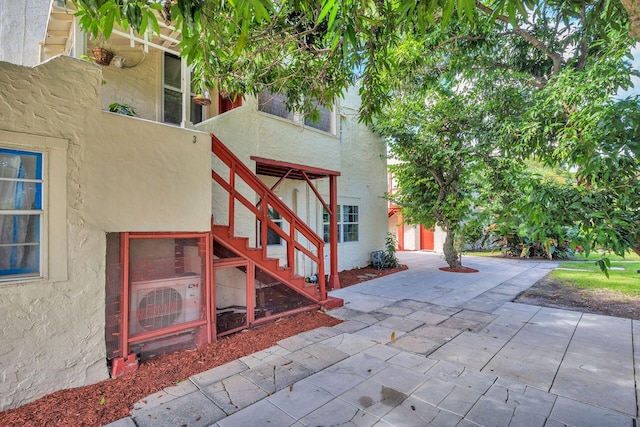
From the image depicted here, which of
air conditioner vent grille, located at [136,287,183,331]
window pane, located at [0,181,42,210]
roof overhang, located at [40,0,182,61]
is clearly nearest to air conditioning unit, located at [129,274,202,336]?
air conditioner vent grille, located at [136,287,183,331]

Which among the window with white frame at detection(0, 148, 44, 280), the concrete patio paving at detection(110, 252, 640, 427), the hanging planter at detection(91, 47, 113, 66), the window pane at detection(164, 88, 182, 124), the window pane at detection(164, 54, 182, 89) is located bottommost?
the concrete patio paving at detection(110, 252, 640, 427)

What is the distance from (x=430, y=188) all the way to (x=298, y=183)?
15.6 ft

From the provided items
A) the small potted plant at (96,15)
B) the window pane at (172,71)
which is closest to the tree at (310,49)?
the small potted plant at (96,15)

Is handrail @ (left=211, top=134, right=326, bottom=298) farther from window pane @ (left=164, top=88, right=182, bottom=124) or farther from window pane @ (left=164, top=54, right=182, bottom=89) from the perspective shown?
window pane @ (left=164, top=54, right=182, bottom=89)

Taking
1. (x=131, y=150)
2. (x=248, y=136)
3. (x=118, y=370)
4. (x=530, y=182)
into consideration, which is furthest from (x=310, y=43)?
(x=118, y=370)

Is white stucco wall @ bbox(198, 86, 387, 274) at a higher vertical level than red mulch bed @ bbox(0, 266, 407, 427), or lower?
higher

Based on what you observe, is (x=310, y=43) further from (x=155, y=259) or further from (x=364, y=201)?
(x=364, y=201)

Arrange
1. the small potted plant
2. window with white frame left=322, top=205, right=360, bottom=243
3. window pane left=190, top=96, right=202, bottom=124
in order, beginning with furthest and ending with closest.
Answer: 1. window with white frame left=322, top=205, right=360, bottom=243
2. window pane left=190, top=96, right=202, bottom=124
3. the small potted plant

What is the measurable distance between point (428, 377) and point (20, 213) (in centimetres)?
441

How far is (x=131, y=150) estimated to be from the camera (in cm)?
352

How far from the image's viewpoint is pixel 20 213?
2.94 m

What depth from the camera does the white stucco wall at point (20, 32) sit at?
220 inches

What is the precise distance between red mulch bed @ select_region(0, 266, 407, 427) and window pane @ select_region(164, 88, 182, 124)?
4.37 metres

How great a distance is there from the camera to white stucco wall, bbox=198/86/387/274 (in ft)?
21.5
